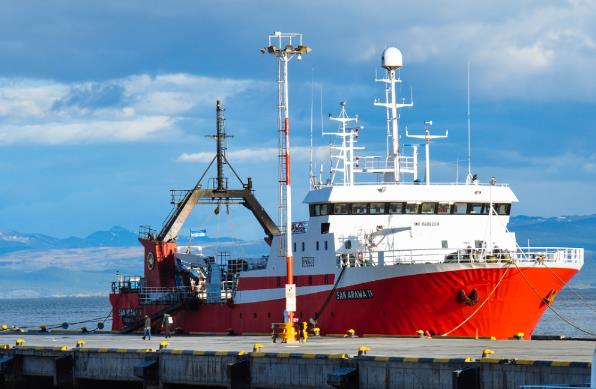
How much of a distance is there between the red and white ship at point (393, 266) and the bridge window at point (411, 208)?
5 cm

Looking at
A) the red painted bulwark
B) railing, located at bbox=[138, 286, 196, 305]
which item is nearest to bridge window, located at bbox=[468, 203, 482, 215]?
railing, located at bbox=[138, 286, 196, 305]

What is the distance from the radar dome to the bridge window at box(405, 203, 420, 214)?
6.73 metres

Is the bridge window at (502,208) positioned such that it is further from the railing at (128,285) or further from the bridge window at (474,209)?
the railing at (128,285)

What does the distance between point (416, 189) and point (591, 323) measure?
60815 millimetres

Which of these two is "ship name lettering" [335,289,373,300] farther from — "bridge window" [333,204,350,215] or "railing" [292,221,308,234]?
"railing" [292,221,308,234]

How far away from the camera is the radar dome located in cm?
5259

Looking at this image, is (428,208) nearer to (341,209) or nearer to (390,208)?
(390,208)

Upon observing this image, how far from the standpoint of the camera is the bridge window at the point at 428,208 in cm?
4959

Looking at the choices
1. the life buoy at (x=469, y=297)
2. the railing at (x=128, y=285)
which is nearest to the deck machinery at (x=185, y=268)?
the railing at (x=128, y=285)

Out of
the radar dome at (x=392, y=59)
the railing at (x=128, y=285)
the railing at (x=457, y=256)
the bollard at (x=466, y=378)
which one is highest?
the radar dome at (x=392, y=59)

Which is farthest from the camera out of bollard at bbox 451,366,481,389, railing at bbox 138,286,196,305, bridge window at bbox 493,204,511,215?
railing at bbox 138,286,196,305

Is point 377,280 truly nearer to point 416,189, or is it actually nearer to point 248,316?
point 416,189

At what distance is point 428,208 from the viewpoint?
49625mm

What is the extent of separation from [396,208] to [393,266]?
15.6 feet
